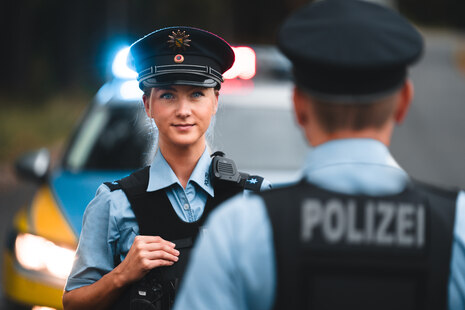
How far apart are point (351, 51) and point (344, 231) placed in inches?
14.7

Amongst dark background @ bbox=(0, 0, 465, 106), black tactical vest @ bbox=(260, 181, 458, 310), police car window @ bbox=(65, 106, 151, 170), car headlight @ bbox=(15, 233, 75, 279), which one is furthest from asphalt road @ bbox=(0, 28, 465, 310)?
dark background @ bbox=(0, 0, 465, 106)

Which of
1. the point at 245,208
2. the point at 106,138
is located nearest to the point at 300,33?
the point at 245,208

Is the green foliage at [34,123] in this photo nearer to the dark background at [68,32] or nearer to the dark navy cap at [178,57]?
the dark background at [68,32]

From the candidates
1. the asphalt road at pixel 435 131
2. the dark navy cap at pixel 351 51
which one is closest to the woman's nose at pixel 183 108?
the dark navy cap at pixel 351 51

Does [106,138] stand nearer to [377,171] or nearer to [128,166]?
[128,166]

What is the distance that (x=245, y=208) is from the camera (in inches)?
50.9

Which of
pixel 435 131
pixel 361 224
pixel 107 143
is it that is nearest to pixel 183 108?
pixel 361 224

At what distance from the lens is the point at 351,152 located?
134cm

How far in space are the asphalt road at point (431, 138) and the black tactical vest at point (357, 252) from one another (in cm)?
336

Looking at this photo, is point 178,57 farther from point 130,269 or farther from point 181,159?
point 130,269

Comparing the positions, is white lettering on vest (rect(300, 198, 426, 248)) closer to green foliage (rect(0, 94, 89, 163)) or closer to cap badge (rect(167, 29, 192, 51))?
cap badge (rect(167, 29, 192, 51))

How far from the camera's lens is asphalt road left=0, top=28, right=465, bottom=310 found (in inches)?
388

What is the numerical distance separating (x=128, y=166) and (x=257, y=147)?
966mm

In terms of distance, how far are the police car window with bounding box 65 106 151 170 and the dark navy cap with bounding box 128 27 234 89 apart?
2.30 m
